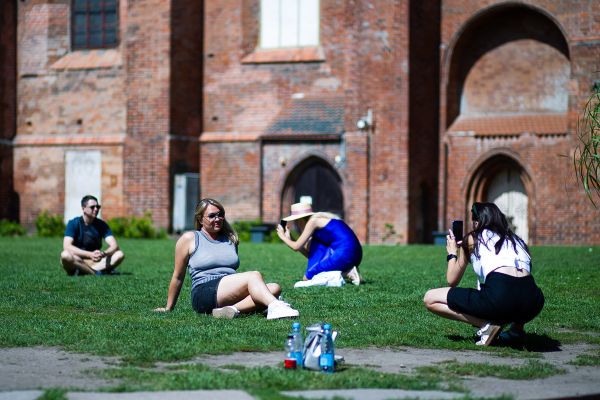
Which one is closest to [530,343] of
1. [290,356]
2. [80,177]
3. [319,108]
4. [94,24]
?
[290,356]

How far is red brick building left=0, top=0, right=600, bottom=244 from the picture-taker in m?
32.5

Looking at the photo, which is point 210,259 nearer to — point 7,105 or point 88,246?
point 88,246

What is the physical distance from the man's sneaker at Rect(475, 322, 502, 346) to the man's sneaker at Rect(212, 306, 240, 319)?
2.60m

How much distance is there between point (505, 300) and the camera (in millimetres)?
9414

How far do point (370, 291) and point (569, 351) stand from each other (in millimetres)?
5300

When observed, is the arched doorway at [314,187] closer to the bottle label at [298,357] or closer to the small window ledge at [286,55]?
the small window ledge at [286,55]

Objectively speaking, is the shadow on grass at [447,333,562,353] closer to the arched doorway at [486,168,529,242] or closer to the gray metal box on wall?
the arched doorway at [486,168,529,242]

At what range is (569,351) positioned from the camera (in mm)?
9609

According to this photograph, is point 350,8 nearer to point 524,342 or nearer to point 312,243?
point 312,243

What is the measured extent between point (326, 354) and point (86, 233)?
33.9ft

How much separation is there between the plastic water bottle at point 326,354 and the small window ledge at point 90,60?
A: 28.4 metres

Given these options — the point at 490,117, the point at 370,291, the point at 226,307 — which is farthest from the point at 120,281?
the point at 490,117

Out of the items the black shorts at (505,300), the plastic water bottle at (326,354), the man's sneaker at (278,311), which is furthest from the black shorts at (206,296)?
the plastic water bottle at (326,354)

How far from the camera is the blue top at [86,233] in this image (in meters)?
17.6
